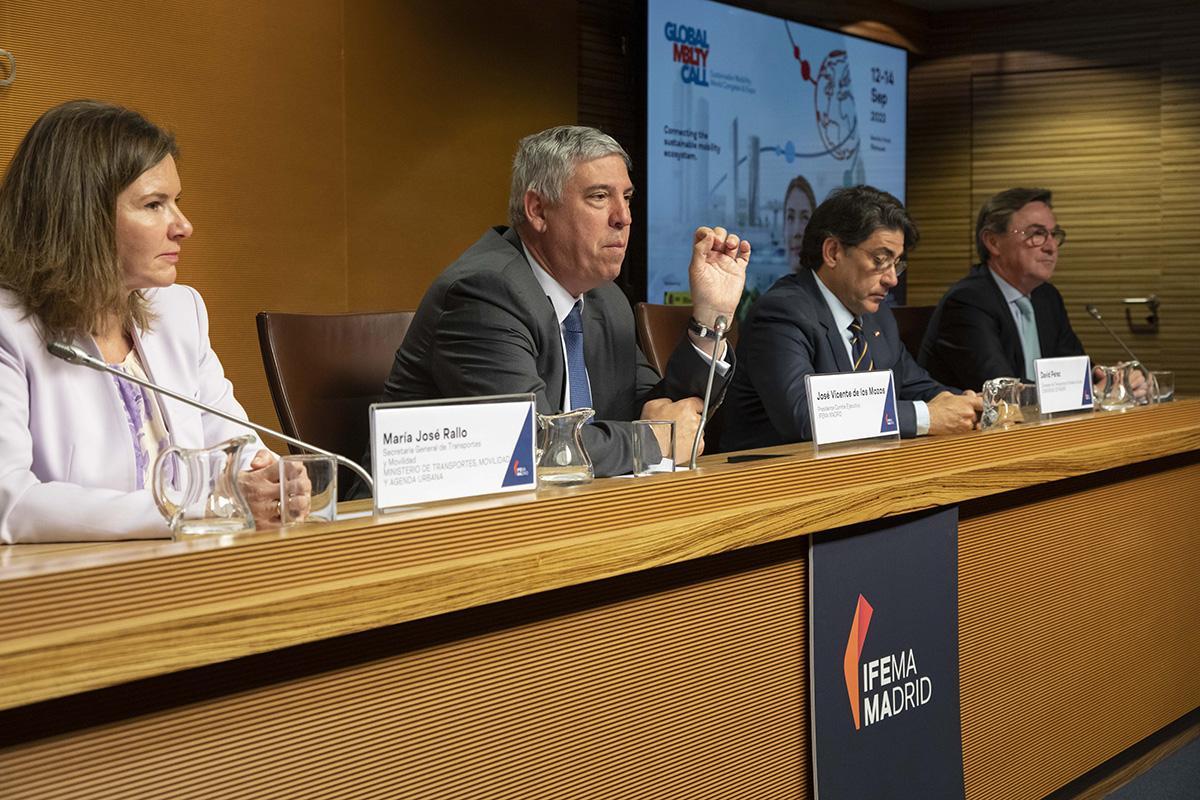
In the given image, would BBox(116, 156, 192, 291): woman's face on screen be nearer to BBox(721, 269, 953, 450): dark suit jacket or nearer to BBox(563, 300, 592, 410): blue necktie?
BBox(563, 300, 592, 410): blue necktie

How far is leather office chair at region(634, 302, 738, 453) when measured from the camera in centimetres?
283

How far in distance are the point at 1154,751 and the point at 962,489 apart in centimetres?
103

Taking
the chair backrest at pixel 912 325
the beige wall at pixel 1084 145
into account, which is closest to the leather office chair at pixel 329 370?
the chair backrest at pixel 912 325

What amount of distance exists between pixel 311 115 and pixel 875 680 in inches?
117

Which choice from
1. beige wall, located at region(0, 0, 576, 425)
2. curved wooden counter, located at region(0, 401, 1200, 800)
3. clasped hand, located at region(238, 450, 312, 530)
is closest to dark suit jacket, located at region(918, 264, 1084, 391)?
curved wooden counter, located at region(0, 401, 1200, 800)

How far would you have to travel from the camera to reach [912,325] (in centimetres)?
402

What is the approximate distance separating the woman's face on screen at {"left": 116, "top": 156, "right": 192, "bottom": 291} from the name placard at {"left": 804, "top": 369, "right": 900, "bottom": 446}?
0.93 metres

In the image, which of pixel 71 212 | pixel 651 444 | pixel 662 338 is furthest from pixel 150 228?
pixel 662 338

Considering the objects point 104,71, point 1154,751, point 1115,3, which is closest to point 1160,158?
point 1115,3

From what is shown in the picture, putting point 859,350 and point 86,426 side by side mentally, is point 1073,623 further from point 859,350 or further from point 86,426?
point 86,426

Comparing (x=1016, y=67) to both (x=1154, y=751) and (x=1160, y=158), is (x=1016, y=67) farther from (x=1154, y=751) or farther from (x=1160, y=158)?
(x=1154, y=751)

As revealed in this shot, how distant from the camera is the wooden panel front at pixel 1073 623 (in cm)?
207

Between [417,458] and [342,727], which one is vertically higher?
[417,458]

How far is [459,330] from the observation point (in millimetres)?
2102
